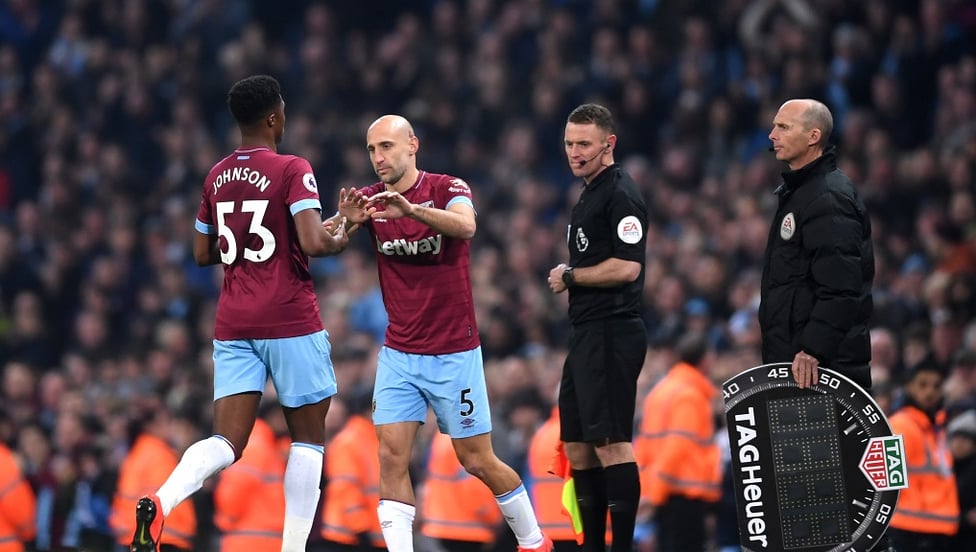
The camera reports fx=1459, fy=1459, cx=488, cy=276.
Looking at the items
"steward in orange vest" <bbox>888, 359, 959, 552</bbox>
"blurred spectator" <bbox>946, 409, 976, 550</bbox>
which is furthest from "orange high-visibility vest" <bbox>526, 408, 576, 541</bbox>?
"blurred spectator" <bbox>946, 409, 976, 550</bbox>

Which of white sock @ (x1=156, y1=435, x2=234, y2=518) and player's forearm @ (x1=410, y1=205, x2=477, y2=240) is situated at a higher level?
player's forearm @ (x1=410, y1=205, x2=477, y2=240)

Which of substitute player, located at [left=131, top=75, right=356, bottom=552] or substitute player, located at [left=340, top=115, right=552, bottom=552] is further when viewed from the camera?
substitute player, located at [left=340, top=115, right=552, bottom=552]

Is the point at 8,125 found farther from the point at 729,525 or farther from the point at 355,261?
the point at 729,525

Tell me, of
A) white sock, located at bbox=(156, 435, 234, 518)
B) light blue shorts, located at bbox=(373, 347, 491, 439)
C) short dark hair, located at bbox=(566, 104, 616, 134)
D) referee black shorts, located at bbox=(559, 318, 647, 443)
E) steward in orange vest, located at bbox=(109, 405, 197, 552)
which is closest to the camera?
white sock, located at bbox=(156, 435, 234, 518)

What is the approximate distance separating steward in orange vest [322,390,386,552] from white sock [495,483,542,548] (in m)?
3.58

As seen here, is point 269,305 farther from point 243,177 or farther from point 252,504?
point 252,504

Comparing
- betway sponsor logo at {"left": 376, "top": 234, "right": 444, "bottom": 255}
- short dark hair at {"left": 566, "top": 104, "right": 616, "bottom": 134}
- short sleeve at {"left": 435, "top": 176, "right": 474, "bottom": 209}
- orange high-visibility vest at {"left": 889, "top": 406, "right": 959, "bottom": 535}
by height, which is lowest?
orange high-visibility vest at {"left": 889, "top": 406, "right": 959, "bottom": 535}

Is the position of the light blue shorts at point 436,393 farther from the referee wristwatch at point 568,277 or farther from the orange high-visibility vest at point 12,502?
the orange high-visibility vest at point 12,502

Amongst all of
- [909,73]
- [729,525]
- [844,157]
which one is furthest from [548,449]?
[909,73]

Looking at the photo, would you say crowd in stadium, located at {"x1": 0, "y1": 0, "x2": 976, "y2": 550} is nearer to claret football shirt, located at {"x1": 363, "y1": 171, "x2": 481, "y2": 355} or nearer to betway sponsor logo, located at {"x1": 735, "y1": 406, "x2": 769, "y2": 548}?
betway sponsor logo, located at {"x1": 735, "y1": 406, "x2": 769, "y2": 548}

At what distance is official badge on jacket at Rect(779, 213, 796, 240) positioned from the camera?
7617mm

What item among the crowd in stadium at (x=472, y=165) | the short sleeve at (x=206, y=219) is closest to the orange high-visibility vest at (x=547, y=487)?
the crowd in stadium at (x=472, y=165)

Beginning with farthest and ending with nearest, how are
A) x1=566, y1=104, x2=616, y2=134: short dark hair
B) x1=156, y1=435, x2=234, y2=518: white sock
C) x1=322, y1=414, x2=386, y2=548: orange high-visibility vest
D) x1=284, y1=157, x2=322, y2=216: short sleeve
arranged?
x1=322, y1=414, x2=386, y2=548: orange high-visibility vest < x1=566, y1=104, x2=616, y2=134: short dark hair < x1=284, y1=157, x2=322, y2=216: short sleeve < x1=156, y1=435, x2=234, y2=518: white sock

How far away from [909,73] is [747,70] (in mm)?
1956
